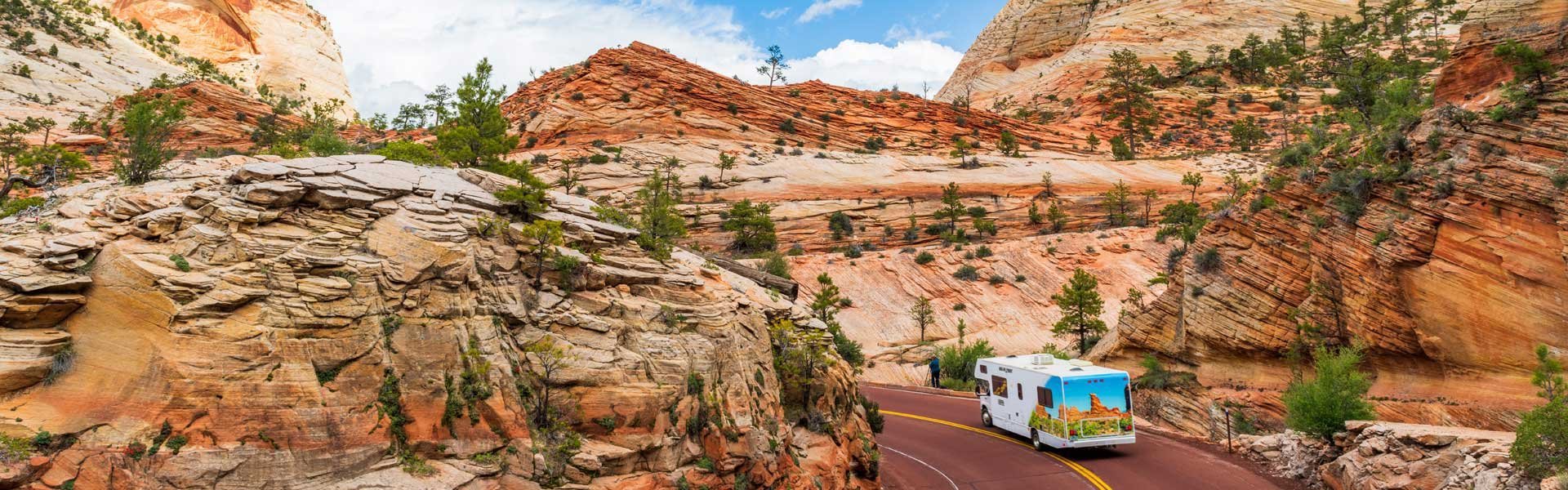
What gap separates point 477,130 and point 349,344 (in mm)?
9804

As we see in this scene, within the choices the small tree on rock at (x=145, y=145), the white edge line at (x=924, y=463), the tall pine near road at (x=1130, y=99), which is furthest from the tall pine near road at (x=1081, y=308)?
the tall pine near road at (x=1130, y=99)

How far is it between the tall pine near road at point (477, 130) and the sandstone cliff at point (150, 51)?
3955 cm

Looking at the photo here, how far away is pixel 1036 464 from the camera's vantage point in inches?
750

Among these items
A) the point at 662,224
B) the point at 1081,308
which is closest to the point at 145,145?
the point at 662,224

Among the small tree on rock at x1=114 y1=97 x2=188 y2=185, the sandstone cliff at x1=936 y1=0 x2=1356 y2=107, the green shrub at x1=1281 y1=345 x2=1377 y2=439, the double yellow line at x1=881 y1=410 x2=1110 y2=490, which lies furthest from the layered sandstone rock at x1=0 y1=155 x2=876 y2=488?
the sandstone cliff at x1=936 y1=0 x2=1356 y2=107

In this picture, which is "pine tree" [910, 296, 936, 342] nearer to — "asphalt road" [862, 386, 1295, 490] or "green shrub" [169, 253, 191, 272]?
"asphalt road" [862, 386, 1295, 490]

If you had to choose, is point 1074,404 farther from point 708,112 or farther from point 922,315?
point 708,112

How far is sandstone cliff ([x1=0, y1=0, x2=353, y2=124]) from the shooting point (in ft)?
164

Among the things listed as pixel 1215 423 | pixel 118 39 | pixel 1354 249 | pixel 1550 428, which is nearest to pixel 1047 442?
pixel 1215 423

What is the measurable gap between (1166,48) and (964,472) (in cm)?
9623

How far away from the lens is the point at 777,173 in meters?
56.7

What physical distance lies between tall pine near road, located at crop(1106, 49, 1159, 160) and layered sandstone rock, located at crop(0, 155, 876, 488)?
6819 cm

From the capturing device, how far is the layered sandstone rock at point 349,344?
30.1 ft

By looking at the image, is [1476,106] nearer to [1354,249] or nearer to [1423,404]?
[1354,249]
